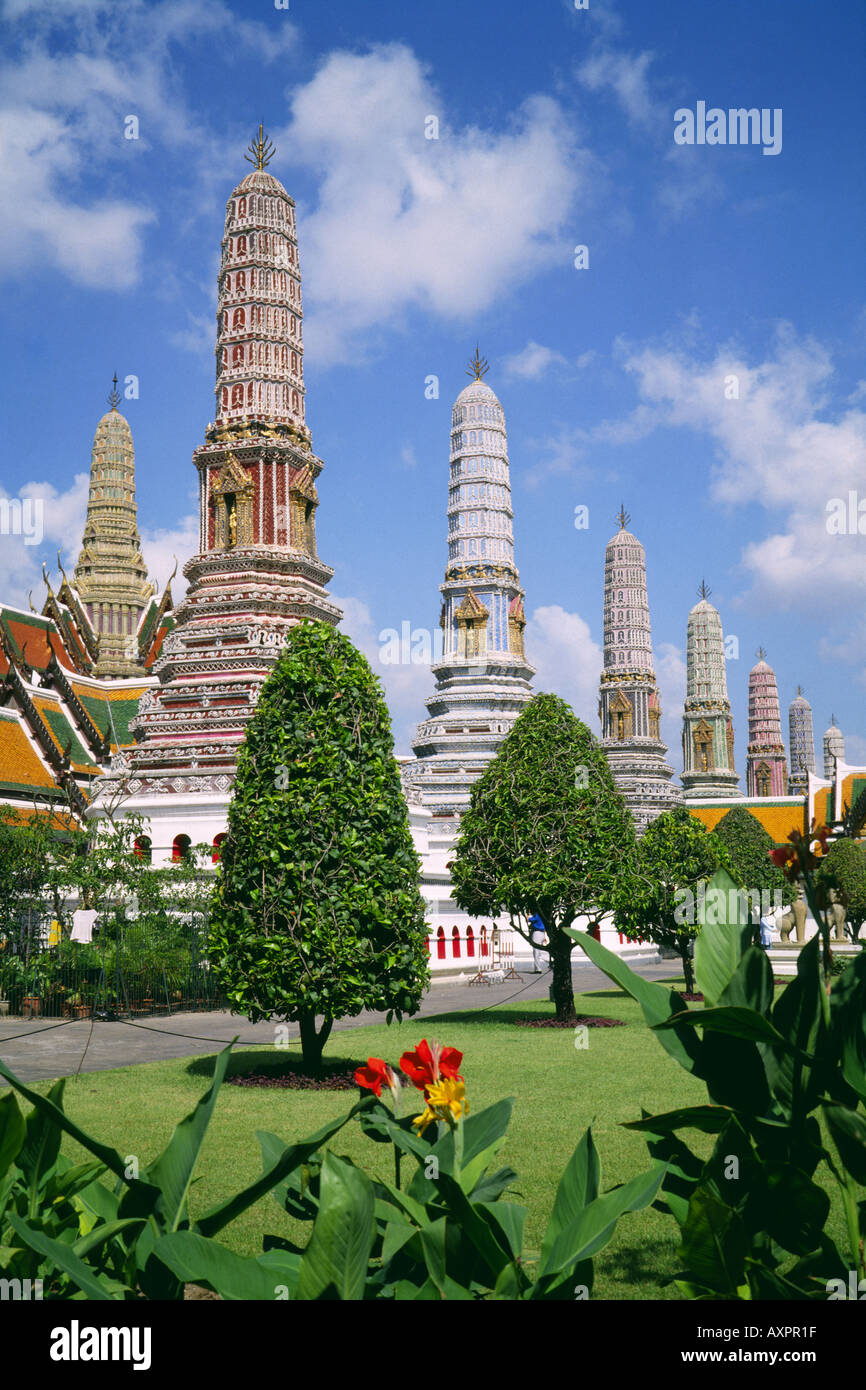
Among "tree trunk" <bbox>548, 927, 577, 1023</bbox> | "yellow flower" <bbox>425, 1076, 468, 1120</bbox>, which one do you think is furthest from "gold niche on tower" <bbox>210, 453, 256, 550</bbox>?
"yellow flower" <bbox>425, 1076, 468, 1120</bbox>

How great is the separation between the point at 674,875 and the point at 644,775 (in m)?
28.6

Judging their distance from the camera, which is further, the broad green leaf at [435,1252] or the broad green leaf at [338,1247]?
the broad green leaf at [435,1252]

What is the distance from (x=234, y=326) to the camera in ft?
112

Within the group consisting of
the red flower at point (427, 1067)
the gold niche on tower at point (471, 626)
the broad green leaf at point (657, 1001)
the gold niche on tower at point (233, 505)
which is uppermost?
the gold niche on tower at point (233, 505)

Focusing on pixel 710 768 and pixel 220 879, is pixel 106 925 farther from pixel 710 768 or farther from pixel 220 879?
pixel 710 768

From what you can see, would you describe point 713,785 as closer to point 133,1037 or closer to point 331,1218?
point 133,1037

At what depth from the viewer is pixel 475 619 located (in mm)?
43250

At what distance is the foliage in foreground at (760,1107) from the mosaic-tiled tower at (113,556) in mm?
46195

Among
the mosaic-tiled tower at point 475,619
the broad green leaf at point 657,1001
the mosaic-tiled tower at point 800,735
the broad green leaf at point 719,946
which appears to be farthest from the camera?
the mosaic-tiled tower at point 800,735

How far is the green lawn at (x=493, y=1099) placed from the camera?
6.75 m

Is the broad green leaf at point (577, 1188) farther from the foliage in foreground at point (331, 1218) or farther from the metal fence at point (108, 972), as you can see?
the metal fence at point (108, 972)

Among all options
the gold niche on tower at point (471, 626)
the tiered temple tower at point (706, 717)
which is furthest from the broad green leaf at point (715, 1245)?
the tiered temple tower at point (706, 717)

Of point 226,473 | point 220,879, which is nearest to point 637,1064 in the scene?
point 220,879

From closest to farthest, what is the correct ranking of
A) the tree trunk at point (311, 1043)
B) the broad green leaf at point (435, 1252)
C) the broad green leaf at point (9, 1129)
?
the broad green leaf at point (435, 1252) < the broad green leaf at point (9, 1129) < the tree trunk at point (311, 1043)
